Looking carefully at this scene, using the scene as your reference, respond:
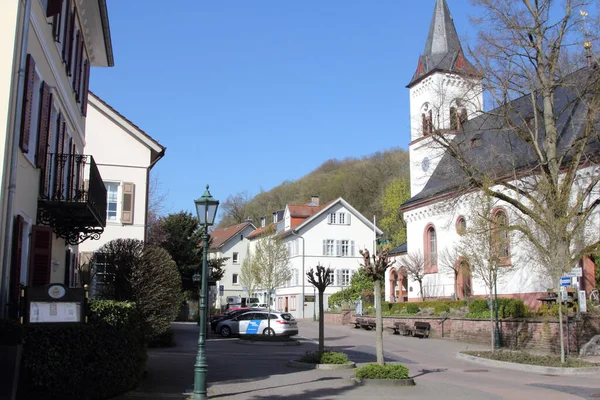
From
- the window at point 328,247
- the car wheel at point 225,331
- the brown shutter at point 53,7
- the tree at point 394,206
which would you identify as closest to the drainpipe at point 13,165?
the brown shutter at point 53,7

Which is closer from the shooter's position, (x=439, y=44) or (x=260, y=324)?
(x=260, y=324)

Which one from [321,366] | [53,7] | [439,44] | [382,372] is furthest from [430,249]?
[53,7]

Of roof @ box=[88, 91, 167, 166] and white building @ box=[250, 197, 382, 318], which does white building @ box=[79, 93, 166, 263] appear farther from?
white building @ box=[250, 197, 382, 318]

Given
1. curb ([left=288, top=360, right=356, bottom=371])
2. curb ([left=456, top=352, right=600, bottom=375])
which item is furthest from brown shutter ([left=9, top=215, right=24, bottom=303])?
curb ([left=456, top=352, right=600, bottom=375])

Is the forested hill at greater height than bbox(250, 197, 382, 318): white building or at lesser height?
greater

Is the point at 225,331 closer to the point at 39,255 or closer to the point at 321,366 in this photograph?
the point at 321,366

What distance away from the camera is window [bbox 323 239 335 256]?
62.2 m

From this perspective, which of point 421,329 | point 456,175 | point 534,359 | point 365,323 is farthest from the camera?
point 365,323

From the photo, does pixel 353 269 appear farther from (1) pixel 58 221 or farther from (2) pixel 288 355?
(1) pixel 58 221

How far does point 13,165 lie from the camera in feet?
34.1

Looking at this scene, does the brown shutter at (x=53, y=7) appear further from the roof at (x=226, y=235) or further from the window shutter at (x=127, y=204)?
the roof at (x=226, y=235)

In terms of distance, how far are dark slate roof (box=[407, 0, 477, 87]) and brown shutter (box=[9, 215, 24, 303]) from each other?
1718 inches

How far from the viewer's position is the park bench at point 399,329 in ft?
118

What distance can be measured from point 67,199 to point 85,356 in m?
4.09
